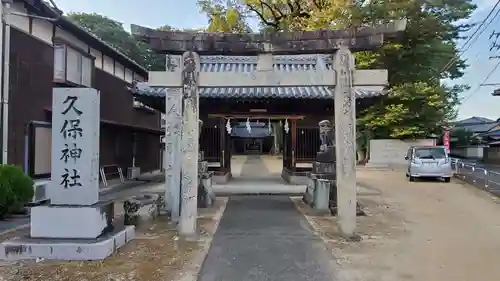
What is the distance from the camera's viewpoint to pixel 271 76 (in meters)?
8.37

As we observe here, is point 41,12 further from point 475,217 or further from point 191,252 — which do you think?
point 475,217

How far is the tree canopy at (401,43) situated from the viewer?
2384 cm

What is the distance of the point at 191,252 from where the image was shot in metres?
7.05

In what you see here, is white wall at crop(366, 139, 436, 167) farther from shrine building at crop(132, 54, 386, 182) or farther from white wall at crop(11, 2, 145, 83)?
white wall at crop(11, 2, 145, 83)

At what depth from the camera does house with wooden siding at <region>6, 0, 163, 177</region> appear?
12180 mm

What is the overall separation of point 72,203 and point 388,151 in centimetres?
2317

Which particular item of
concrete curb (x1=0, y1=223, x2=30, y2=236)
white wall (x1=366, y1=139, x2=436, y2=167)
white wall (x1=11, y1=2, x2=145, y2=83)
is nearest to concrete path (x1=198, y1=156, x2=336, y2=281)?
concrete curb (x1=0, y1=223, x2=30, y2=236)

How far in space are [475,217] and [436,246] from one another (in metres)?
4.16

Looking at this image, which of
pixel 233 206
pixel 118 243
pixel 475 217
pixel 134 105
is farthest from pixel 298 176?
pixel 118 243

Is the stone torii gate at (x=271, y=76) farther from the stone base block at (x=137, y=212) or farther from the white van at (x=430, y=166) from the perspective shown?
the white van at (x=430, y=166)

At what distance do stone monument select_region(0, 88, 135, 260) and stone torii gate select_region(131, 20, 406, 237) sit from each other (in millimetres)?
1668

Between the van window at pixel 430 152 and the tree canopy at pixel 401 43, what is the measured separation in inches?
159

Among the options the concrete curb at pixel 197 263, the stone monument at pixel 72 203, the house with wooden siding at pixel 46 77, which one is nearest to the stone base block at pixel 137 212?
the concrete curb at pixel 197 263

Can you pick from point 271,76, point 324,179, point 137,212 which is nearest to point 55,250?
point 137,212
